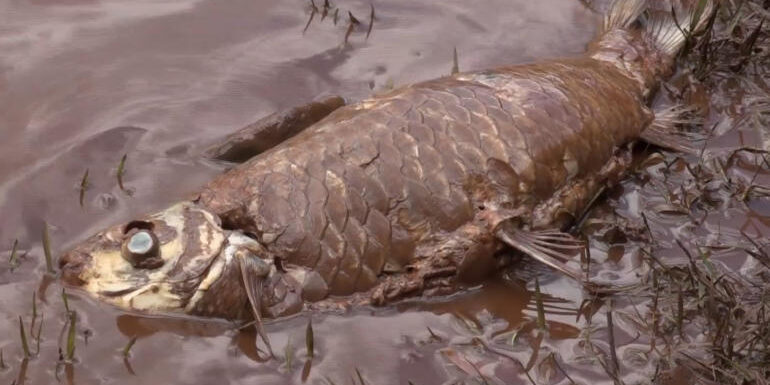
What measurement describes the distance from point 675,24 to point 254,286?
9.74 feet

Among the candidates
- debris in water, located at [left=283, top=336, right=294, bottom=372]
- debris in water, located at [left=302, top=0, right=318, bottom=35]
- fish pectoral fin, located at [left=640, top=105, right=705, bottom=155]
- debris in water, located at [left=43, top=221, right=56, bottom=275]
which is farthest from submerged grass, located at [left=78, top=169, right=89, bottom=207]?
fish pectoral fin, located at [left=640, top=105, right=705, bottom=155]

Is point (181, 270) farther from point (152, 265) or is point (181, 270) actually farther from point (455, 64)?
point (455, 64)

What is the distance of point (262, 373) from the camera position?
4.18 meters

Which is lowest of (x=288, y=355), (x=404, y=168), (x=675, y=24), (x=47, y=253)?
(x=288, y=355)

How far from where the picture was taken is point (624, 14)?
610 centimetres

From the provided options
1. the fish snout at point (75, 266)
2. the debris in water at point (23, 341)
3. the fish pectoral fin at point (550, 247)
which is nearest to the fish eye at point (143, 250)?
the fish snout at point (75, 266)

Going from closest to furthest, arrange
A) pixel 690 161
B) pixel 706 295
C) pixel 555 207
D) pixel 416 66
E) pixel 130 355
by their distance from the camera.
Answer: pixel 130 355 < pixel 706 295 < pixel 555 207 < pixel 690 161 < pixel 416 66

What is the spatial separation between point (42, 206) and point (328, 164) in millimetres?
1258

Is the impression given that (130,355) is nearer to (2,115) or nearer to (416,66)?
(2,115)

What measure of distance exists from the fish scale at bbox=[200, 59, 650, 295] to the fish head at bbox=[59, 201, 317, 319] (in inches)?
4.7

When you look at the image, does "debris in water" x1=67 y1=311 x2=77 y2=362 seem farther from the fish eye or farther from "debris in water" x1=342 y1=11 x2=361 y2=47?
"debris in water" x1=342 y1=11 x2=361 y2=47

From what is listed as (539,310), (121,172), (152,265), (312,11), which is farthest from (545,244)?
(312,11)

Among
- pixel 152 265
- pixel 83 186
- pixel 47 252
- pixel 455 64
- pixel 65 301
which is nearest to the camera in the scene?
pixel 65 301

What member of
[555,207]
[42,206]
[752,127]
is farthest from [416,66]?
[42,206]
